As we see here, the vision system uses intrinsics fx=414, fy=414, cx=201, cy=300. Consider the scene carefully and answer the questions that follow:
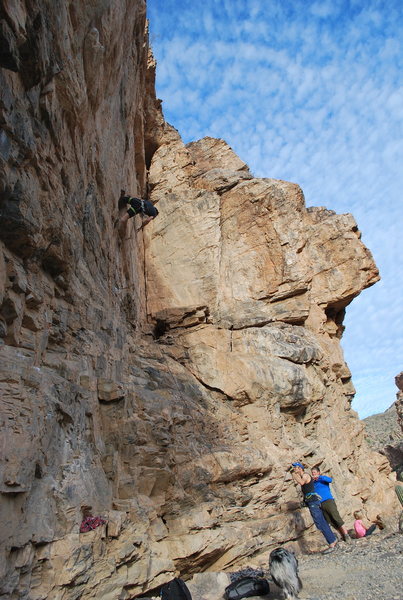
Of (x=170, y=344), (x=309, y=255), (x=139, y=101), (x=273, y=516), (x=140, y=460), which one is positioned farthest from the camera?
(x=309, y=255)

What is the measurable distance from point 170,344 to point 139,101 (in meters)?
8.49

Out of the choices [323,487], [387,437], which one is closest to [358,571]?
[323,487]

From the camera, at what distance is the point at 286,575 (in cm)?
617

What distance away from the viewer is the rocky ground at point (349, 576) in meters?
5.93

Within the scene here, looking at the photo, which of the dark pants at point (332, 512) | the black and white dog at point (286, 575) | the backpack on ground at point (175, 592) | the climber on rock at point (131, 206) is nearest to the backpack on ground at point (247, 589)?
the black and white dog at point (286, 575)

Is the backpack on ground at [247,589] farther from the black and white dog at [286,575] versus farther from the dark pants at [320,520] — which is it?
the dark pants at [320,520]

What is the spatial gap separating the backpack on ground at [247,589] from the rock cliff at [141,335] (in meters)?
1.07

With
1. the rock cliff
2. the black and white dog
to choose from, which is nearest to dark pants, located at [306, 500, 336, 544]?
the rock cliff

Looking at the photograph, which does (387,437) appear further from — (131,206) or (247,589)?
(247,589)

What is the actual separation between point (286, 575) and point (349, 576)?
4.97 feet

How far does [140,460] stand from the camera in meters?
7.97

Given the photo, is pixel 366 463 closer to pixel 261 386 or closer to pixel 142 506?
pixel 261 386

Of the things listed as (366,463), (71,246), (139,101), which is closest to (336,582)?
(71,246)

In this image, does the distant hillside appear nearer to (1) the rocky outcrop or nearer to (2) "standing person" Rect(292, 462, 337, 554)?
(1) the rocky outcrop
